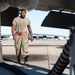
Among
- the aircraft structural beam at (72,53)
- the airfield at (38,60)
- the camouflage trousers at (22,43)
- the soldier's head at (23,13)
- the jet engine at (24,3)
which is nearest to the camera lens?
the aircraft structural beam at (72,53)

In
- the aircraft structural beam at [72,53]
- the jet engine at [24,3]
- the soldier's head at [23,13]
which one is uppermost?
the jet engine at [24,3]

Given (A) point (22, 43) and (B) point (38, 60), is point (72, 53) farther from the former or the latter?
(B) point (38, 60)

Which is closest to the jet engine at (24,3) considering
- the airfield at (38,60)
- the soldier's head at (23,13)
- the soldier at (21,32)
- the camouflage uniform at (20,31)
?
the soldier's head at (23,13)

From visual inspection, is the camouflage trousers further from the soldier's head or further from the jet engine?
the jet engine

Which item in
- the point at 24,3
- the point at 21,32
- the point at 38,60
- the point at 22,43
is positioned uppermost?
the point at 24,3

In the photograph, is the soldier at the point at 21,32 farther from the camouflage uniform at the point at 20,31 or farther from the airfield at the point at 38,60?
the airfield at the point at 38,60

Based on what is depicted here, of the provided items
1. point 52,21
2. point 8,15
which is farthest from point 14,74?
point 8,15

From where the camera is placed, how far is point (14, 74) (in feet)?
25.8

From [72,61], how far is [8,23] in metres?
8.44

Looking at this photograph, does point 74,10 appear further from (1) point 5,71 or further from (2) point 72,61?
(2) point 72,61

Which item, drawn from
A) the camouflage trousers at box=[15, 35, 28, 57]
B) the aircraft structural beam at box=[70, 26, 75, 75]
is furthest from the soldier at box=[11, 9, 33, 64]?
the aircraft structural beam at box=[70, 26, 75, 75]

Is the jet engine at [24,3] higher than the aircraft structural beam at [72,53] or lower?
higher

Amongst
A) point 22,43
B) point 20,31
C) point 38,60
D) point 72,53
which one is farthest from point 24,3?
point 72,53

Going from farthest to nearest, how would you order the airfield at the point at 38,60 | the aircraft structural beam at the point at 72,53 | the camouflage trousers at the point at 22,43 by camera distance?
the camouflage trousers at the point at 22,43
the airfield at the point at 38,60
the aircraft structural beam at the point at 72,53
